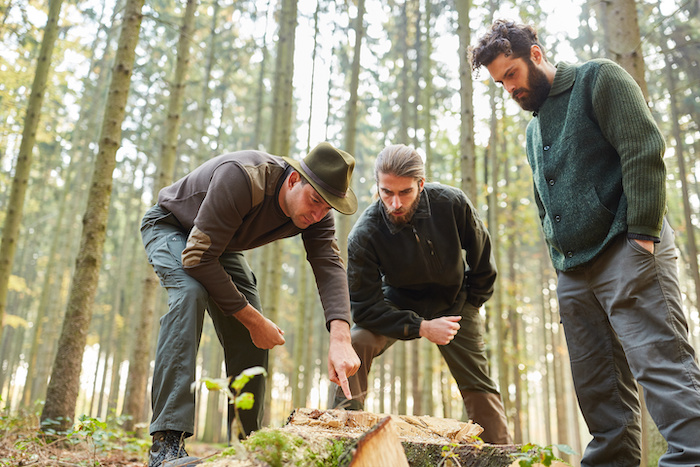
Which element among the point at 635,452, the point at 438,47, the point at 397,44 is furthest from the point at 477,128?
the point at 635,452

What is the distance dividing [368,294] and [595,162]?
1632 mm

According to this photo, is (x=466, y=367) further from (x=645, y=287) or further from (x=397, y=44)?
(x=397, y=44)

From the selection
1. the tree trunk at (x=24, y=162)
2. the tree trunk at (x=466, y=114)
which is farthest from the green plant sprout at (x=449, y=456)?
the tree trunk at (x=24, y=162)

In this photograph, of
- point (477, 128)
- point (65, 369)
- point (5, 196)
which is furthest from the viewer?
point (5, 196)

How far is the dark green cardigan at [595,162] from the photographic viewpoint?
2.28m

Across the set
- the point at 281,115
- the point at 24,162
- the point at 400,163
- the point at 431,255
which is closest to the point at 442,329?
the point at 431,255

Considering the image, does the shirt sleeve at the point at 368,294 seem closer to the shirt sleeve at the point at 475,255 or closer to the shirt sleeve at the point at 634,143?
the shirt sleeve at the point at 475,255

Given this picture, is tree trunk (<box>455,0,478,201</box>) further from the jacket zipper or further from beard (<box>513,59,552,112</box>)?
beard (<box>513,59,552,112</box>)

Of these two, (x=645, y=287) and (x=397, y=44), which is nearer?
(x=645, y=287)

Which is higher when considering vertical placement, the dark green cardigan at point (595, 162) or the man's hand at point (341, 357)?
the dark green cardigan at point (595, 162)

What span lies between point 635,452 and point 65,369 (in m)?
4.02

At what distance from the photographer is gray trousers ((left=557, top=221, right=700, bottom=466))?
206 centimetres

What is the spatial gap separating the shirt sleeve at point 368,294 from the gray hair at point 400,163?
1.72 ft

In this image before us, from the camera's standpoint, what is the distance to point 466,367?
11.4 feet
